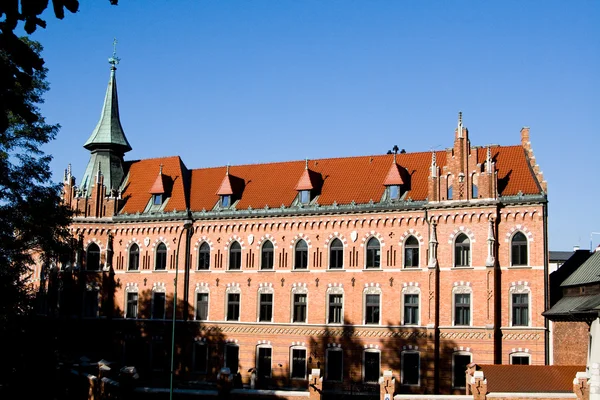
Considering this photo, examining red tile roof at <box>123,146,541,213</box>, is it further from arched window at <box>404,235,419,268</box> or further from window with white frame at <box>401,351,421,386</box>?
window with white frame at <box>401,351,421,386</box>

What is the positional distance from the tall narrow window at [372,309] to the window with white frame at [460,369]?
511cm

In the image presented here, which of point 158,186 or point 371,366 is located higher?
point 158,186

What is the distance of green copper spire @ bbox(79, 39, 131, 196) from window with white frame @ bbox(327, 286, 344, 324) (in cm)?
1766

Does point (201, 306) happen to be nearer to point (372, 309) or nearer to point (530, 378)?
point (372, 309)

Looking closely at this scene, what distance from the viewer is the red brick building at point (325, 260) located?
40.1 meters

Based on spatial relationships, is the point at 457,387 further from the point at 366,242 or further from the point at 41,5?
the point at 41,5

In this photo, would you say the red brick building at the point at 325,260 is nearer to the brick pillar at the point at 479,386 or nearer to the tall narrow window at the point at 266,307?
the tall narrow window at the point at 266,307

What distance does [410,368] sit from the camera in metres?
41.3

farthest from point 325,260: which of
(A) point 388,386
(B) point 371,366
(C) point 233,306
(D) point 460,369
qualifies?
(A) point 388,386

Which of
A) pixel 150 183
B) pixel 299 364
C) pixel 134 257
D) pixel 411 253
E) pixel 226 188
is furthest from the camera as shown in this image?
pixel 150 183

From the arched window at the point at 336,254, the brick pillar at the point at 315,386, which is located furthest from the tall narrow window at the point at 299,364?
the brick pillar at the point at 315,386

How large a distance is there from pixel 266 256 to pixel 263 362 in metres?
6.43

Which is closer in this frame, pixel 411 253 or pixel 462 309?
pixel 462 309

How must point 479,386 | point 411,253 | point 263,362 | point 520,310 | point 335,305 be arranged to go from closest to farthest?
point 479,386, point 520,310, point 411,253, point 335,305, point 263,362
